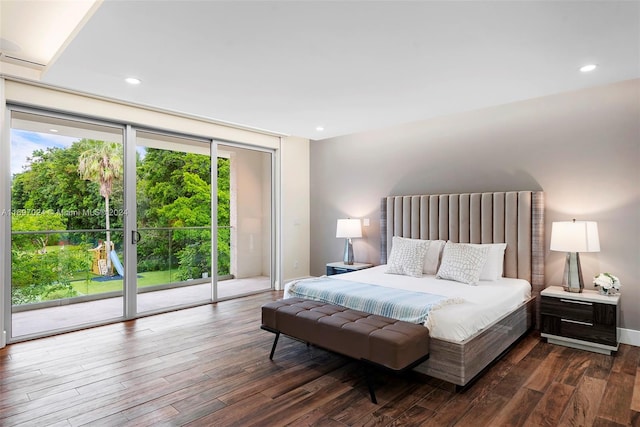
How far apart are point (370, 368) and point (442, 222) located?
103 inches

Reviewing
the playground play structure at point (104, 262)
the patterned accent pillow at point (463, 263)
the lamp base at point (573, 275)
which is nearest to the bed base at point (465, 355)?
the patterned accent pillow at point (463, 263)

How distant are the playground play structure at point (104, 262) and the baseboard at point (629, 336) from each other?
18.3 feet

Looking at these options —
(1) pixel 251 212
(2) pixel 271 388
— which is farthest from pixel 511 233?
(1) pixel 251 212

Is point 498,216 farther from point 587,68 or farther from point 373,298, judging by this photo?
point 373,298

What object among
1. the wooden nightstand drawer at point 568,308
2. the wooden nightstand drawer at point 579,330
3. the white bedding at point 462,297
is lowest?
the wooden nightstand drawer at point 579,330

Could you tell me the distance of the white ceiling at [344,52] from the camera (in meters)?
2.26

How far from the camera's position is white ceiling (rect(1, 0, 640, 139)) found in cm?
226

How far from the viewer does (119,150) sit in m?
4.50

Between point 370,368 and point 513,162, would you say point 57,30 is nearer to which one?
point 370,368

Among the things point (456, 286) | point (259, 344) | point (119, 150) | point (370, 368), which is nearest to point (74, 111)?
point (119, 150)

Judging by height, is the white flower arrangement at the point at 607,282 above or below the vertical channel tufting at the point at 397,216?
below

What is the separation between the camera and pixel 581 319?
11.2 ft

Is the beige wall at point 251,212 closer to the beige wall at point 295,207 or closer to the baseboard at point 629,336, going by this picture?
the beige wall at point 295,207

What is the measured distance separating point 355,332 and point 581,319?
234 centimetres
